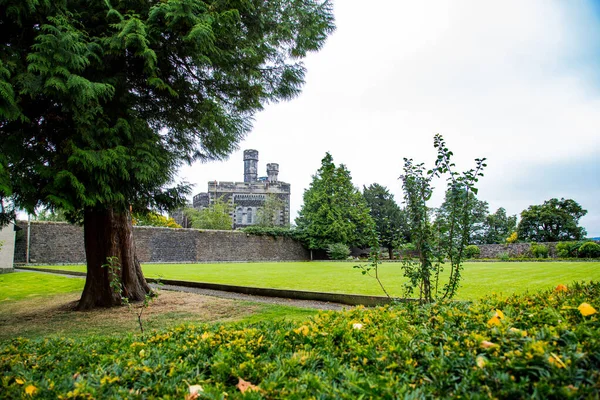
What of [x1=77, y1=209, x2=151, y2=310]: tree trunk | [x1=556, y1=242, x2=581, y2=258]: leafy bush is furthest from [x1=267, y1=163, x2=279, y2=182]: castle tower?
[x1=77, y1=209, x2=151, y2=310]: tree trunk

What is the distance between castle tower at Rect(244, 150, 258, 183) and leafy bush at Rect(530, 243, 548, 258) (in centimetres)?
4134

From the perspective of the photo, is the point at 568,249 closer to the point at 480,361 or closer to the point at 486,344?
the point at 486,344

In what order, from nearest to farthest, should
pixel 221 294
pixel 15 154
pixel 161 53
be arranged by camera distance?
pixel 15 154 < pixel 161 53 < pixel 221 294

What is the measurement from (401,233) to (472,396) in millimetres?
3412

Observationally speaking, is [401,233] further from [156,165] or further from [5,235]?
[5,235]

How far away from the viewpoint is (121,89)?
15.6 ft

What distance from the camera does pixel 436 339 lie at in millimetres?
1755

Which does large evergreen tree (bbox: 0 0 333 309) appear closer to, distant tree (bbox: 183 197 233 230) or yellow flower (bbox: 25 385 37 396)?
yellow flower (bbox: 25 385 37 396)

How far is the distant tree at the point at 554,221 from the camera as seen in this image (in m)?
31.3

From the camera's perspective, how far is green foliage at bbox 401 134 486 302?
13.3ft

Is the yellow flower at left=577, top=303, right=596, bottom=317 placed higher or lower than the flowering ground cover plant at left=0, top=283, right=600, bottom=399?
higher

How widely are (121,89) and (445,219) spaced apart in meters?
4.54

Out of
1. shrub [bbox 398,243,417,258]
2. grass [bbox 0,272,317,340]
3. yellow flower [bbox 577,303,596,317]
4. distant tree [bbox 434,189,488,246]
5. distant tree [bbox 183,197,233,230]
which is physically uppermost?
distant tree [bbox 183,197,233,230]

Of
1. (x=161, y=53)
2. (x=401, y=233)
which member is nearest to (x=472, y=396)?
(x=401, y=233)
